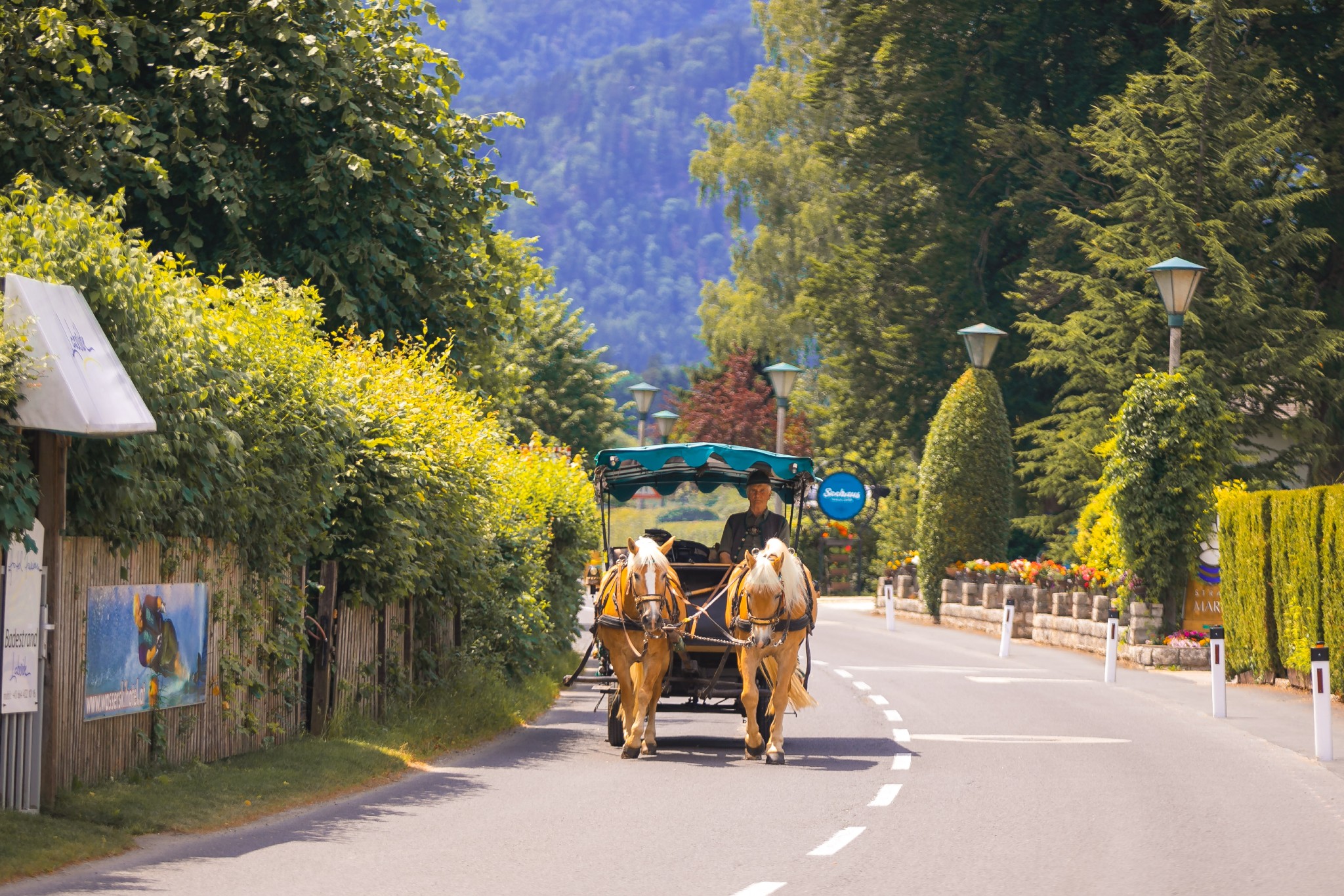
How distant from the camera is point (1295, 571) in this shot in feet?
70.6

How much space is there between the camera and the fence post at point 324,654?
1502 centimetres

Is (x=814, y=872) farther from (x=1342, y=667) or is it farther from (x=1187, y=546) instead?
(x=1187, y=546)

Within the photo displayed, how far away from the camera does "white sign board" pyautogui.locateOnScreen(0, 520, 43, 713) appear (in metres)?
10.1

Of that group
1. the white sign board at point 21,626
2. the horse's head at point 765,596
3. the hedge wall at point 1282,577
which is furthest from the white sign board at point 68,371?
the hedge wall at point 1282,577

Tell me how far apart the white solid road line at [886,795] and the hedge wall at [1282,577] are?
8.81m

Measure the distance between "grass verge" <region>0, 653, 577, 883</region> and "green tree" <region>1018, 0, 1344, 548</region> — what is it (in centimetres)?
2203

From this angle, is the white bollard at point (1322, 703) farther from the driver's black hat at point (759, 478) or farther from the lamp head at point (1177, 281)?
the lamp head at point (1177, 281)

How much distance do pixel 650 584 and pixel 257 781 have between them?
4119 mm

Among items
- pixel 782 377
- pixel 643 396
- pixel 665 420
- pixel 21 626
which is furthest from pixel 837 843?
pixel 665 420

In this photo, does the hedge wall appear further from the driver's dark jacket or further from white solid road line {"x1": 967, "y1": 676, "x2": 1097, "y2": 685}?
the driver's dark jacket

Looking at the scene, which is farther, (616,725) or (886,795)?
(616,725)

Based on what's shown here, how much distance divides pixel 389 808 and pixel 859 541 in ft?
163

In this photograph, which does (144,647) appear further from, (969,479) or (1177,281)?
(969,479)

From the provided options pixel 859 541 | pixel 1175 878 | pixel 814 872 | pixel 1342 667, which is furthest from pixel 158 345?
pixel 859 541
